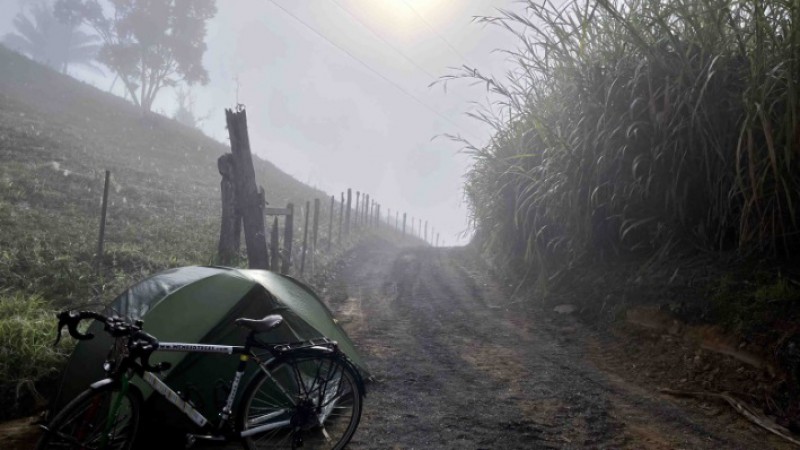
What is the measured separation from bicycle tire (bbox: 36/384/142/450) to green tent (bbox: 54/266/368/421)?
1.21 ft

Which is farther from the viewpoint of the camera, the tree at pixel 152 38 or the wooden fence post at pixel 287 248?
the tree at pixel 152 38

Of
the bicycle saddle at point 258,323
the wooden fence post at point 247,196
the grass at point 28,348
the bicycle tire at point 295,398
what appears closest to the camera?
the bicycle saddle at point 258,323

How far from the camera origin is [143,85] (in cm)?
4019

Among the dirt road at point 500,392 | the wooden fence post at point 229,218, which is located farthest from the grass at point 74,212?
the dirt road at point 500,392

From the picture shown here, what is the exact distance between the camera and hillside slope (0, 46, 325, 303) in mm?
8070

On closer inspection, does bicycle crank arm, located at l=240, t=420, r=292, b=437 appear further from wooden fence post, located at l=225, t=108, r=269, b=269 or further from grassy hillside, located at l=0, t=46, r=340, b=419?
wooden fence post, located at l=225, t=108, r=269, b=269

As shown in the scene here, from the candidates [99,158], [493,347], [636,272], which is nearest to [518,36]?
[636,272]

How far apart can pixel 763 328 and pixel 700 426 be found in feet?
4.49

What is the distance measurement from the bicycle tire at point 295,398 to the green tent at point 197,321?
0.33 m

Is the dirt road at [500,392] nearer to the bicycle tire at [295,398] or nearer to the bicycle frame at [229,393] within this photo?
the bicycle tire at [295,398]

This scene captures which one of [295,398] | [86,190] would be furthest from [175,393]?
[86,190]

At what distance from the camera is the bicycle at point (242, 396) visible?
3.28m

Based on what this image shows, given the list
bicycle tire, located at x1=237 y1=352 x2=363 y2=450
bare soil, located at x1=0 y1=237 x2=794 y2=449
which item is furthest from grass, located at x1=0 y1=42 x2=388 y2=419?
bicycle tire, located at x1=237 y1=352 x2=363 y2=450

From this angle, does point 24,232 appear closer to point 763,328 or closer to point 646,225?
point 646,225
